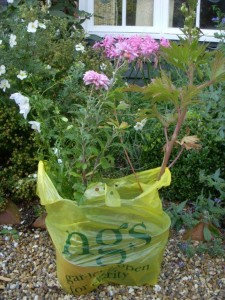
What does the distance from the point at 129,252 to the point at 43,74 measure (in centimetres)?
153

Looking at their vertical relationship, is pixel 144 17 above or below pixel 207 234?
above

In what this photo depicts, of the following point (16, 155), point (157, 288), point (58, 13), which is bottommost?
point (157, 288)

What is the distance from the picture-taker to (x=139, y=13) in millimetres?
Result: 5996

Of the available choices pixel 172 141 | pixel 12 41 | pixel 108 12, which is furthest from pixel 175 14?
pixel 172 141

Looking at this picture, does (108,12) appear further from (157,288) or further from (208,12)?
(157,288)

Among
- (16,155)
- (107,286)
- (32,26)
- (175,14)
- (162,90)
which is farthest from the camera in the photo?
(175,14)

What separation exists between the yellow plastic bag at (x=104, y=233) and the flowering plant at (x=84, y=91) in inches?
4.5

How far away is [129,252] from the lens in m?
2.92

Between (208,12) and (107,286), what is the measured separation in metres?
3.76

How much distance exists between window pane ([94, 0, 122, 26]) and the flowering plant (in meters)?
1.00

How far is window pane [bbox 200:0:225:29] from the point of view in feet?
19.4

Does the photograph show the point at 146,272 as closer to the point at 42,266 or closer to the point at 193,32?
the point at 42,266

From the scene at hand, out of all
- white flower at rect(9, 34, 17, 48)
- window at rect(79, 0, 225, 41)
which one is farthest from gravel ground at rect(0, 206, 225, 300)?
window at rect(79, 0, 225, 41)

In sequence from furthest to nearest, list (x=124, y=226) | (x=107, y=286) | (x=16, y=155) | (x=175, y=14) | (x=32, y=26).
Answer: (x=175, y=14) < (x=32, y=26) < (x=16, y=155) < (x=107, y=286) < (x=124, y=226)
